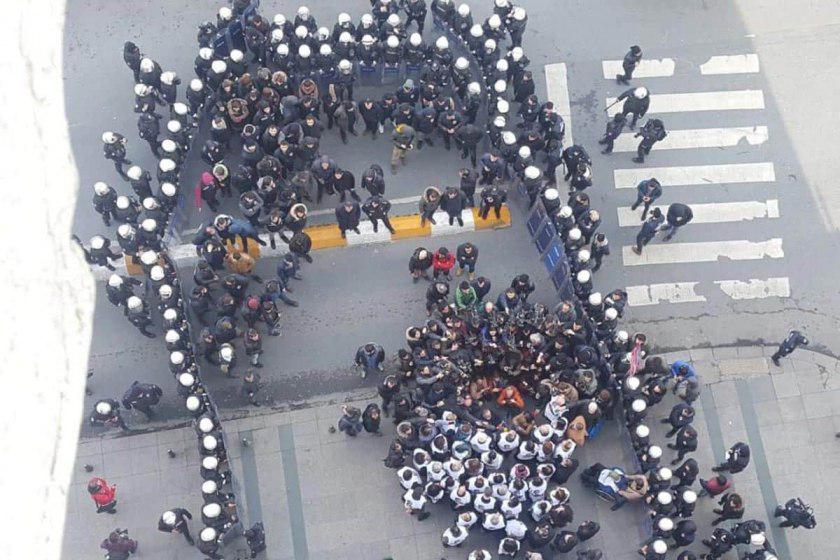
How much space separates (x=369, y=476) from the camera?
16438mm

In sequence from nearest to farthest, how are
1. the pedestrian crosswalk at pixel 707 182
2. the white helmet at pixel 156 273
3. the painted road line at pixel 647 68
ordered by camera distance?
A: the white helmet at pixel 156 273 < the pedestrian crosswalk at pixel 707 182 < the painted road line at pixel 647 68

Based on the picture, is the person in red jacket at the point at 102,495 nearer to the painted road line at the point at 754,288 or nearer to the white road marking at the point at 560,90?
the white road marking at the point at 560,90

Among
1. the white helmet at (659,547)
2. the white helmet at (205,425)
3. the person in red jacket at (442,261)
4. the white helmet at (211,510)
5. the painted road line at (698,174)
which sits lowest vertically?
the white helmet at (659,547)

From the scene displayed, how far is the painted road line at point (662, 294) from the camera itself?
18188mm

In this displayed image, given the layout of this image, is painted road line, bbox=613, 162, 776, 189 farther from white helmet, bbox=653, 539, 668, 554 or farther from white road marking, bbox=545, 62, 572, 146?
white helmet, bbox=653, 539, 668, 554

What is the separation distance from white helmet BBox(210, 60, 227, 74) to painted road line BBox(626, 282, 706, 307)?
10164mm

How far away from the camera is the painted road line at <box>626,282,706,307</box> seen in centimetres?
1819

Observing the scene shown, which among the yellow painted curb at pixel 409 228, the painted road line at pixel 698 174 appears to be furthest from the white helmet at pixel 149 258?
the painted road line at pixel 698 174

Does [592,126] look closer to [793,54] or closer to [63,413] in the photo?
[793,54]

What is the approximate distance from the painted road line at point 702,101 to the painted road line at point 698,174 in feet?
5.33

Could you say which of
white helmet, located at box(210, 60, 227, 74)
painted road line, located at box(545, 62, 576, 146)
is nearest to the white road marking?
painted road line, located at box(545, 62, 576, 146)

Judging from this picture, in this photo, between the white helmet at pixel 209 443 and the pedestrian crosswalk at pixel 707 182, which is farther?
the pedestrian crosswalk at pixel 707 182

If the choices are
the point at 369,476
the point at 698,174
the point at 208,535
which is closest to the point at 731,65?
the point at 698,174

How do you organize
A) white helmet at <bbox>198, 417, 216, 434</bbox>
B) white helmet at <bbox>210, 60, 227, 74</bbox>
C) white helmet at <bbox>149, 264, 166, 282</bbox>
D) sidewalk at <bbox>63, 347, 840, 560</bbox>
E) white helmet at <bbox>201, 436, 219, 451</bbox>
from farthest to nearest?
white helmet at <bbox>210, 60, 227, 74</bbox>
sidewalk at <bbox>63, 347, 840, 560</bbox>
white helmet at <bbox>149, 264, 166, 282</bbox>
white helmet at <bbox>198, 417, 216, 434</bbox>
white helmet at <bbox>201, 436, 219, 451</bbox>
